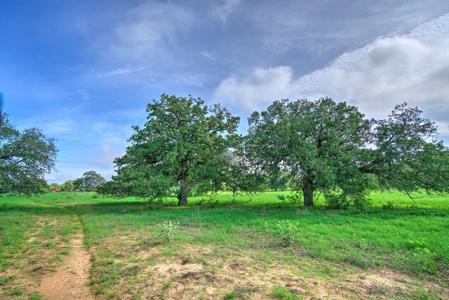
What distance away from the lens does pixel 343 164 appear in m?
23.2

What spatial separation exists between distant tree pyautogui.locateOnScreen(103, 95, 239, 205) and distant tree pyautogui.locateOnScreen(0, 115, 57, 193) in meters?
7.37

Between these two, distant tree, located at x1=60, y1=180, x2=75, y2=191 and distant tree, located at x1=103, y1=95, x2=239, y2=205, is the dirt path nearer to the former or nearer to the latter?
distant tree, located at x1=103, y1=95, x2=239, y2=205

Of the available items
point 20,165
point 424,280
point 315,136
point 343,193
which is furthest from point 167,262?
point 20,165

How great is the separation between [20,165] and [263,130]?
23.9 metres

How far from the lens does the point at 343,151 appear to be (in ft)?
79.6

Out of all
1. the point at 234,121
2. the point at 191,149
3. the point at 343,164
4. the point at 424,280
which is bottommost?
the point at 424,280

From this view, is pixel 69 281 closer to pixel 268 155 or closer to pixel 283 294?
pixel 283 294

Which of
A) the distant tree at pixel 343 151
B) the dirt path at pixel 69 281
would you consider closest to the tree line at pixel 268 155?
the distant tree at pixel 343 151

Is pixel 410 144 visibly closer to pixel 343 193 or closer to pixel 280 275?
pixel 343 193

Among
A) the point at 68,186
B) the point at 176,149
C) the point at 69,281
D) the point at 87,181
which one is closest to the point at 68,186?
the point at 68,186

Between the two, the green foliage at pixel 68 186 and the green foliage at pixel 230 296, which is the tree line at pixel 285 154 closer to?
the green foliage at pixel 230 296

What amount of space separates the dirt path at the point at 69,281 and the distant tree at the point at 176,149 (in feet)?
53.4

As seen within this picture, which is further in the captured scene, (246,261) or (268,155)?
(268,155)

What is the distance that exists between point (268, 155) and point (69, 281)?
19.7 m
